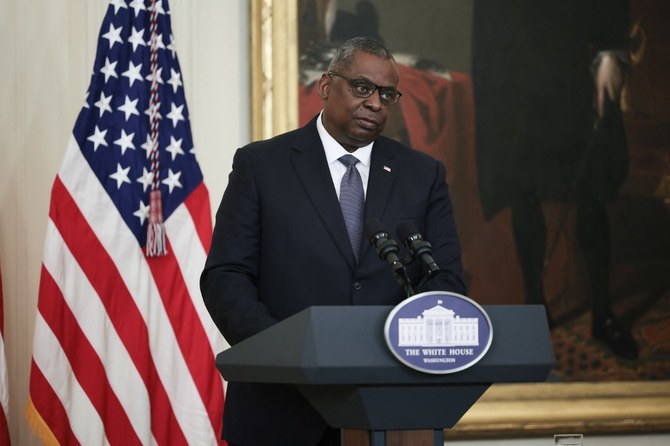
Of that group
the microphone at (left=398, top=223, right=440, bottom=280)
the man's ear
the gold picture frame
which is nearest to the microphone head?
the microphone at (left=398, top=223, right=440, bottom=280)

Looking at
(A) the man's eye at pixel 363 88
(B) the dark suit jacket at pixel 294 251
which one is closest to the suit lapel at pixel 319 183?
(B) the dark suit jacket at pixel 294 251

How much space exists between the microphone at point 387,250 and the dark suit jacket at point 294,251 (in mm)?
472

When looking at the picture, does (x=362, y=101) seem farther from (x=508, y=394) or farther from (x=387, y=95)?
(x=508, y=394)

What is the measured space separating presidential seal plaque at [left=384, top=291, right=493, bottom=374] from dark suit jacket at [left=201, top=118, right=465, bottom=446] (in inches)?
25.7

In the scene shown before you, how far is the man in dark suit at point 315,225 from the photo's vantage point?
2.95 meters

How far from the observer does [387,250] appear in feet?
7.85

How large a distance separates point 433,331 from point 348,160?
1.11m

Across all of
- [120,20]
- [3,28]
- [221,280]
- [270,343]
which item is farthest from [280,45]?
[270,343]

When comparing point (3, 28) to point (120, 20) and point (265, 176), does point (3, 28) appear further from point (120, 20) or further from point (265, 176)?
point (265, 176)

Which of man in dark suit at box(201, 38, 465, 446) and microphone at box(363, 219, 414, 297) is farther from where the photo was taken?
man in dark suit at box(201, 38, 465, 446)

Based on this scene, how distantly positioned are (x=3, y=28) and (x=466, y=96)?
242cm

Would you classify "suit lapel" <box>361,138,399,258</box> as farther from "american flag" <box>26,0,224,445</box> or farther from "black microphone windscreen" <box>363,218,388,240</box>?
"american flag" <box>26,0,224,445</box>

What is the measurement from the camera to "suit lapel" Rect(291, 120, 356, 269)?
3006mm

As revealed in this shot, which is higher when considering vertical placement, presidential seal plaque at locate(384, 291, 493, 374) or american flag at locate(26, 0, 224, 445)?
presidential seal plaque at locate(384, 291, 493, 374)
